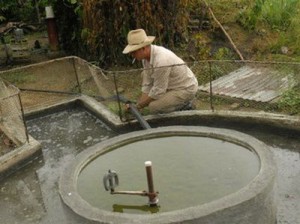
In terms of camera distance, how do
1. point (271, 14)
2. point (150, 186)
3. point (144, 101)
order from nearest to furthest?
1. point (150, 186)
2. point (144, 101)
3. point (271, 14)

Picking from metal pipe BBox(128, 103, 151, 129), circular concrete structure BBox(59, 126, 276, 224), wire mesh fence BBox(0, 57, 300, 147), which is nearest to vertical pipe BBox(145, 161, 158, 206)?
circular concrete structure BBox(59, 126, 276, 224)

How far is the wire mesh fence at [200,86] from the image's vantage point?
25.0 ft

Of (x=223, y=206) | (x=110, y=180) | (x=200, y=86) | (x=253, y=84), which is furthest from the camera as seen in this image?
(x=200, y=86)

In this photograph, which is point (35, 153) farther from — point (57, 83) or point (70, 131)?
point (57, 83)

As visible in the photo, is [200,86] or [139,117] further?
[200,86]

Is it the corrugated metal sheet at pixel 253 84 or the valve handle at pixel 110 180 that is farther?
the corrugated metal sheet at pixel 253 84

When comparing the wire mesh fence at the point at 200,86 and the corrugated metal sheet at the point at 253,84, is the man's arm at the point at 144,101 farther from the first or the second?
the corrugated metal sheet at the point at 253,84

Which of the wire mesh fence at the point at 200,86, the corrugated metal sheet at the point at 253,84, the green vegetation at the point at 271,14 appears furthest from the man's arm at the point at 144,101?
the green vegetation at the point at 271,14

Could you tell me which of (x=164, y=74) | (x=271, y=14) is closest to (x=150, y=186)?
(x=164, y=74)

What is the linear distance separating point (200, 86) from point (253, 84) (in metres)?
0.98

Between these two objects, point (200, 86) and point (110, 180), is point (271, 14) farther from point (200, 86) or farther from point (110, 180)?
point (110, 180)

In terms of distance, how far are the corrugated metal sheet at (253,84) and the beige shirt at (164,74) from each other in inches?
59.3

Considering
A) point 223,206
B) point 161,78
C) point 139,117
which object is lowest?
point 139,117

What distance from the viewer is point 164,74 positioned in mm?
6605
